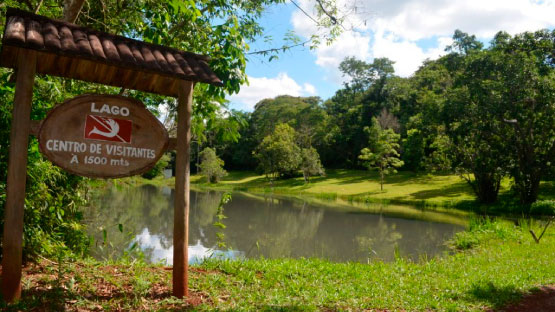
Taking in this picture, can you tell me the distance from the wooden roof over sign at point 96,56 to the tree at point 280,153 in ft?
124

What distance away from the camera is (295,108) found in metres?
60.1

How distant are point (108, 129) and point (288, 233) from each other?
12038 mm

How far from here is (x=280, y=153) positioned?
42.5 metres

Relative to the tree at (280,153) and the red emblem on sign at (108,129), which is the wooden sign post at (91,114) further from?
the tree at (280,153)

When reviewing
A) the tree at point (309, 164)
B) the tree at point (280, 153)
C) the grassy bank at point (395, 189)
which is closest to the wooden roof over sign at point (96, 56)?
the grassy bank at point (395, 189)

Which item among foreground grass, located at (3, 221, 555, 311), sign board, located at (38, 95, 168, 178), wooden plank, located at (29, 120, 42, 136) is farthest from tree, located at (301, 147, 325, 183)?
wooden plank, located at (29, 120, 42, 136)

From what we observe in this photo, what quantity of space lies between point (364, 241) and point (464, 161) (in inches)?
639

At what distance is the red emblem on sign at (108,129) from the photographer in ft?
12.6

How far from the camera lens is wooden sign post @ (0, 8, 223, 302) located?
11.3ft

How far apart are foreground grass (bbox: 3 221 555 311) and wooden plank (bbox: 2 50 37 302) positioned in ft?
0.91

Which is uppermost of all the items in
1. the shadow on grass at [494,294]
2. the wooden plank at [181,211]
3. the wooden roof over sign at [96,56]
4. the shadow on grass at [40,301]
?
the wooden roof over sign at [96,56]

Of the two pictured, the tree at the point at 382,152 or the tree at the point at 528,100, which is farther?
the tree at the point at 382,152

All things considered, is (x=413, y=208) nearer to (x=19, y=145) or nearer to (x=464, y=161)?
(x=464, y=161)

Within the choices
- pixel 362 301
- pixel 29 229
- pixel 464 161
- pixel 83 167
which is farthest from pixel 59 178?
pixel 464 161
